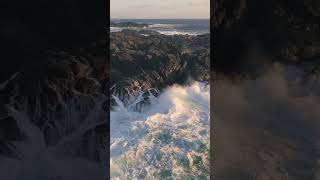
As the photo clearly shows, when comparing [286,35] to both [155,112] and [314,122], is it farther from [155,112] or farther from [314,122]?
[155,112]

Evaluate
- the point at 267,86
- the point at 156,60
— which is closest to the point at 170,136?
the point at 156,60

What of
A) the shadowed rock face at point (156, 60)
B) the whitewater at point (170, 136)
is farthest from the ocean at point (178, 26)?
the whitewater at point (170, 136)

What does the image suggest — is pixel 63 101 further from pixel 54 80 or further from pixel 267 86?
pixel 267 86

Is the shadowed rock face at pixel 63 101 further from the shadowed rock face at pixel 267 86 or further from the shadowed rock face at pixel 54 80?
the shadowed rock face at pixel 267 86

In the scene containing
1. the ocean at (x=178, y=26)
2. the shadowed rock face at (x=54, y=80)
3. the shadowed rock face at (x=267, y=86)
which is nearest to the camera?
the shadowed rock face at (x=54, y=80)

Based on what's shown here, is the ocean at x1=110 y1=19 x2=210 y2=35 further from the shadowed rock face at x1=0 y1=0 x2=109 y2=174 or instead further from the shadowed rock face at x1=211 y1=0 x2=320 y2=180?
the shadowed rock face at x1=0 y1=0 x2=109 y2=174
